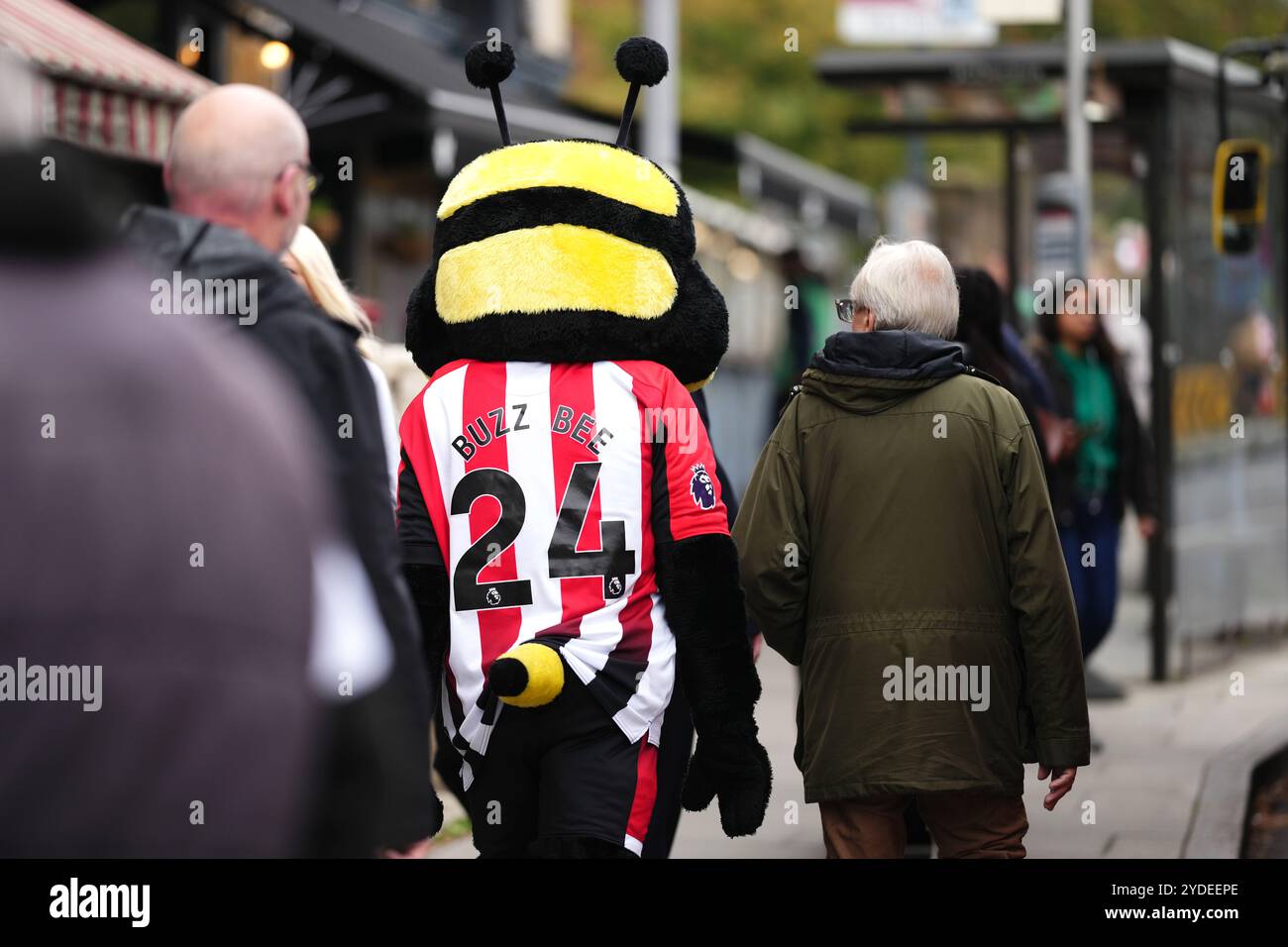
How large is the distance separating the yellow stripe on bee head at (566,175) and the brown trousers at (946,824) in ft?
4.15

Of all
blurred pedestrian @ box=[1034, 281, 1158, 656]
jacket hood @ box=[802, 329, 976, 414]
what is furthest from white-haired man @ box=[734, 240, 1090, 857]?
blurred pedestrian @ box=[1034, 281, 1158, 656]

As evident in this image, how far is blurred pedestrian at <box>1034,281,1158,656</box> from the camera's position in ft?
25.6

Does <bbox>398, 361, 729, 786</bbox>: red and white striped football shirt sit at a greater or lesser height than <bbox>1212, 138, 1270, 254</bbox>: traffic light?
lesser

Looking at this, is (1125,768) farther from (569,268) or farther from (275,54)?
(275,54)

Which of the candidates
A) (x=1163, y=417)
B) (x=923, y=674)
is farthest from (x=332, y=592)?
(x=1163, y=417)

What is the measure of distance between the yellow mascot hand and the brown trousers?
79 cm

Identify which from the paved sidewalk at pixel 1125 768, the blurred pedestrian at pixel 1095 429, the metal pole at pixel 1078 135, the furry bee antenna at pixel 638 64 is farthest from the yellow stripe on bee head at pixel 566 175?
the metal pole at pixel 1078 135

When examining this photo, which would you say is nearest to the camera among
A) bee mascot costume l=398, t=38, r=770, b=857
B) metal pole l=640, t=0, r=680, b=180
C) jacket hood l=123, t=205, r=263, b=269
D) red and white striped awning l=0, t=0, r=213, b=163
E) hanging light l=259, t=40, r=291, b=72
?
jacket hood l=123, t=205, r=263, b=269

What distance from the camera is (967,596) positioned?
3.78 metres

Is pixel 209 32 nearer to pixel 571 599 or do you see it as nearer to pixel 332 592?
pixel 571 599

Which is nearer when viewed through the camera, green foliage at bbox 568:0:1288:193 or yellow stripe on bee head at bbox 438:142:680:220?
yellow stripe on bee head at bbox 438:142:680:220

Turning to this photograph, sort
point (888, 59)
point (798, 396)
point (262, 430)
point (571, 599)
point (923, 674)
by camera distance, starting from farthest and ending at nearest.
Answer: point (888, 59) < point (798, 396) < point (923, 674) < point (571, 599) < point (262, 430)

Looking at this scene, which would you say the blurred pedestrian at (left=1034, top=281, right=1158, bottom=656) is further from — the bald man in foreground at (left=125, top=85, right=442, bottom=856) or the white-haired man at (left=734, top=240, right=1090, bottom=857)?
the bald man in foreground at (left=125, top=85, right=442, bottom=856)
